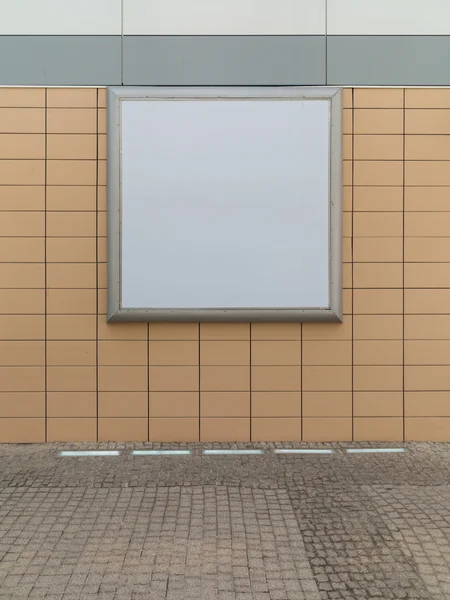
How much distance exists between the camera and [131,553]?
3227 millimetres

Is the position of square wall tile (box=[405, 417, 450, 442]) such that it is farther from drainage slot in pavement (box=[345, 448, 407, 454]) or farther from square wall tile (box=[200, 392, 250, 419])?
square wall tile (box=[200, 392, 250, 419])

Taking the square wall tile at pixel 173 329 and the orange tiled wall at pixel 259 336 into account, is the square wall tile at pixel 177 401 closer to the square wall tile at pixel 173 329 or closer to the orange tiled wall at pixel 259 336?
the orange tiled wall at pixel 259 336

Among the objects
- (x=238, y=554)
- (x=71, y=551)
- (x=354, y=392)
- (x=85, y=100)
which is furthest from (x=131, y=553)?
(x=85, y=100)

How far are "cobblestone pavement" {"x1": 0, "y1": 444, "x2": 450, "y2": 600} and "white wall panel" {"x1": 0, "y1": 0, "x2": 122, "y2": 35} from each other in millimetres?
3915

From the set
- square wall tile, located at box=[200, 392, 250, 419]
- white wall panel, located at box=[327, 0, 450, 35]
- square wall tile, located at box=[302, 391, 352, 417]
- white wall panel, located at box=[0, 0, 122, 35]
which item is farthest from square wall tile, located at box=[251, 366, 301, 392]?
white wall panel, located at box=[0, 0, 122, 35]

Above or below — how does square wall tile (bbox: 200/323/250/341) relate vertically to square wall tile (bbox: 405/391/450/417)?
above

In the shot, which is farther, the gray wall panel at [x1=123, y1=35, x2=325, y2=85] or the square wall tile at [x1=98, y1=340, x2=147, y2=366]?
the square wall tile at [x1=98, y1=340, x2=147, y2=366]

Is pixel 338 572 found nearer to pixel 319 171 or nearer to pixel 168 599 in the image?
pixel 168 599

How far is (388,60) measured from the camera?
5.11m

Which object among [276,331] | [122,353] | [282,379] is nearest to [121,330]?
[122,353]

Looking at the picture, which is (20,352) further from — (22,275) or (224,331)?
(224,331)

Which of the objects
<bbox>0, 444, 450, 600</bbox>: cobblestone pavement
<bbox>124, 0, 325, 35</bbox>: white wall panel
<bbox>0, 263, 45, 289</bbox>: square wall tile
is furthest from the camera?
<bbox>0, 263, 45, 289</bbox>: square wall tile

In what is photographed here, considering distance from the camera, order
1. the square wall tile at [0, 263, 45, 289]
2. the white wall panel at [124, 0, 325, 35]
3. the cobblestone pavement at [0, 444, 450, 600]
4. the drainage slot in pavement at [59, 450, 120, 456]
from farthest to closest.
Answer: the square wall tile at [0, 263, 45, 289]
the white wall panel at [124, 0, 325, 35]
the drainage slot in pavement at [59, 450, 120, 456]
the cobblestone pavement at [0, 444, 450, 600]

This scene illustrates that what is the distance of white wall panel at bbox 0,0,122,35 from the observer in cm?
505
